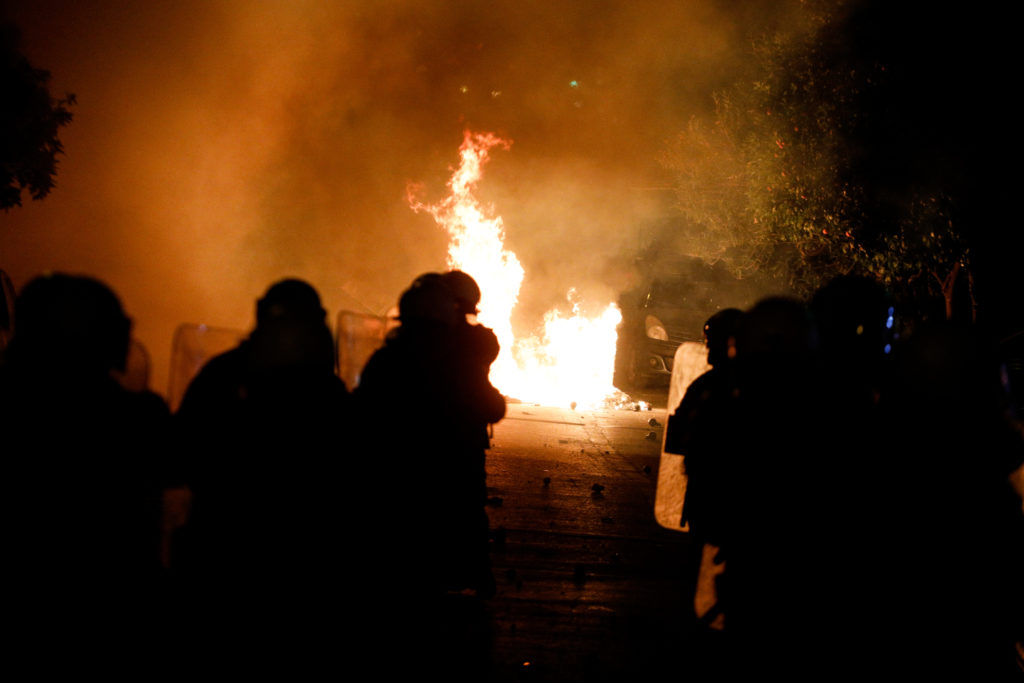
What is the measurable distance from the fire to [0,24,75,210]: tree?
10441 mm

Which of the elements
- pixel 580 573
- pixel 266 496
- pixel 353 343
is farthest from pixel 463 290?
pixel 580 573

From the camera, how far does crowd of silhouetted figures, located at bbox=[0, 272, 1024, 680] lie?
6.22 feet

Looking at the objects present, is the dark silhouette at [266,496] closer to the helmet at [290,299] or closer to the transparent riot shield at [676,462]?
the helmet at [290,299]

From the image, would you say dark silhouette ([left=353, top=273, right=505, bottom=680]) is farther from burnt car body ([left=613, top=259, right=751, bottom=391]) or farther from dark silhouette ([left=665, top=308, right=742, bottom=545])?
burnt car body ([left=613, top=259, right=751, bottom=391])

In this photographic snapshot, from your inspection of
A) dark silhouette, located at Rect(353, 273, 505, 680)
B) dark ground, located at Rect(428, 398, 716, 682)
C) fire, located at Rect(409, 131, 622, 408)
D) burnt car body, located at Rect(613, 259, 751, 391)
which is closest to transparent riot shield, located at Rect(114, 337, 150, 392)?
dark silhouette, located at Rect(353, 273, 505, 680)

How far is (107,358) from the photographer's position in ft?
6.72

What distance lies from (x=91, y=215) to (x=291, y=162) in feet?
17.4

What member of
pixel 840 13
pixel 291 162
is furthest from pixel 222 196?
pixel 840 13

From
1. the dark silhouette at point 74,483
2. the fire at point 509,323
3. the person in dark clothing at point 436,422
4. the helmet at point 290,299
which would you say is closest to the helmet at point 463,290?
the person in dark clothing at point 436,422

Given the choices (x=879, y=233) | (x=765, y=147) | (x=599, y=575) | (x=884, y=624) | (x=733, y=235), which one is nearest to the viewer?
(x=884, y=624)

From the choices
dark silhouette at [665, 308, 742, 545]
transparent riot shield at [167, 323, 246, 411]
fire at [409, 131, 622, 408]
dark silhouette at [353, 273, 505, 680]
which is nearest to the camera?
dark silhouette at [665, 308, 742, 545]

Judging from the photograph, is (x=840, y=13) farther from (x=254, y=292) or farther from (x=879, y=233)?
(x=254, y=292)

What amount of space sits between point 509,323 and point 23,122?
12.2 meters

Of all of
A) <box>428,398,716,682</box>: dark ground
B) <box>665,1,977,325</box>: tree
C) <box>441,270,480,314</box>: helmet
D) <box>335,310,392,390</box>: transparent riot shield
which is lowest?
<box>428,398,716,682</box>: dark ground
